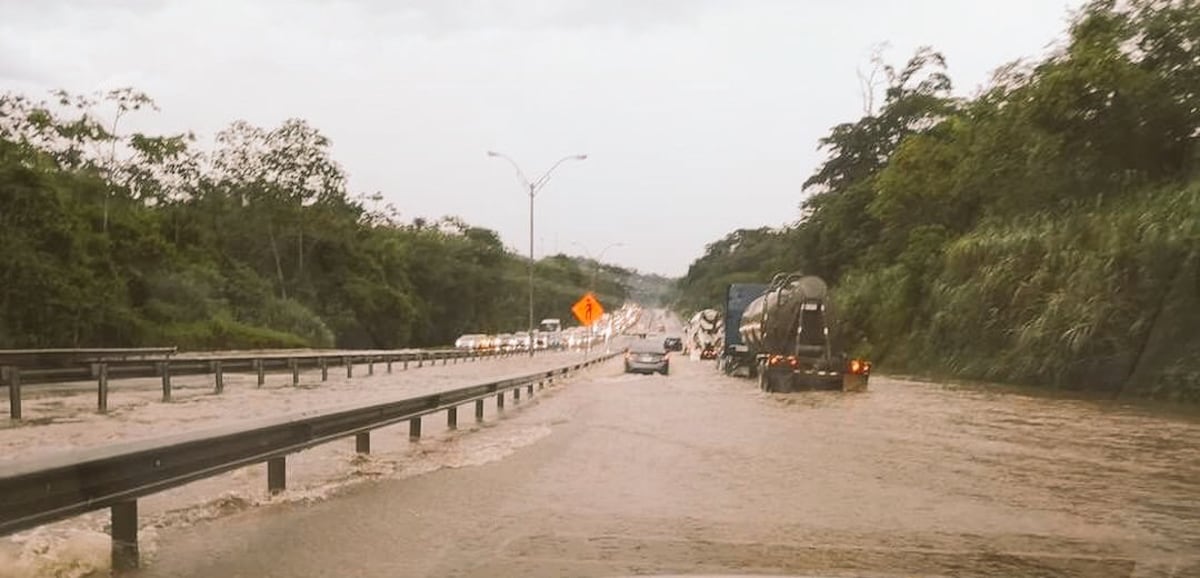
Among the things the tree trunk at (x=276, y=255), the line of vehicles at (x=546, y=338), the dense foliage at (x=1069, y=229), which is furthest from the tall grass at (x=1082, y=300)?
the tree trunk at (x=276, y=255)

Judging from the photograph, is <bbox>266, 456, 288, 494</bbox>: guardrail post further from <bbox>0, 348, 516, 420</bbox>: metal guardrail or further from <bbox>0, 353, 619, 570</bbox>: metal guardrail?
<bbox>0, 348, 516, 420</bbox>: metal guardrail

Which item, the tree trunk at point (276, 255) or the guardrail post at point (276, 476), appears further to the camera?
the tree trunk at point (276, 255)

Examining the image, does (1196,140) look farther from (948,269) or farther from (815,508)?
(815,508)

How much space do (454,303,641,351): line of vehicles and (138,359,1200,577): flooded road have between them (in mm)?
50070

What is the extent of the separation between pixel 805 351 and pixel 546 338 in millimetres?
67214

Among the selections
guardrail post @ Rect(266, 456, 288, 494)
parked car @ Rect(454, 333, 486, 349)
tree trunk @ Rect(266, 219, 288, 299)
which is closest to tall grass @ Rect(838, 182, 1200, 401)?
guardrail post @ Rect(266, 456, 288, 494)

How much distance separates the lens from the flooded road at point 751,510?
7988 mm

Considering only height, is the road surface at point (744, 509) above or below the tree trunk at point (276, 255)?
below

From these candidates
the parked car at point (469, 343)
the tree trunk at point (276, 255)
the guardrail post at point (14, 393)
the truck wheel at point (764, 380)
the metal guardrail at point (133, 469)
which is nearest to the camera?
the metal guardrail at point (133, 469)

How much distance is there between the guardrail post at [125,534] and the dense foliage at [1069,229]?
864 inches

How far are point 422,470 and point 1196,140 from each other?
26151mm

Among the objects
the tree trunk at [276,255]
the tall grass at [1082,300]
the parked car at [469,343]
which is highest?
the tree trunk at [276,255]

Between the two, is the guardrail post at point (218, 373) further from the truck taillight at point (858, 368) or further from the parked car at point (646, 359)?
the parked car at point (646, 359)

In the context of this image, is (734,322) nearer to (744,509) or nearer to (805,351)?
(805,351)
